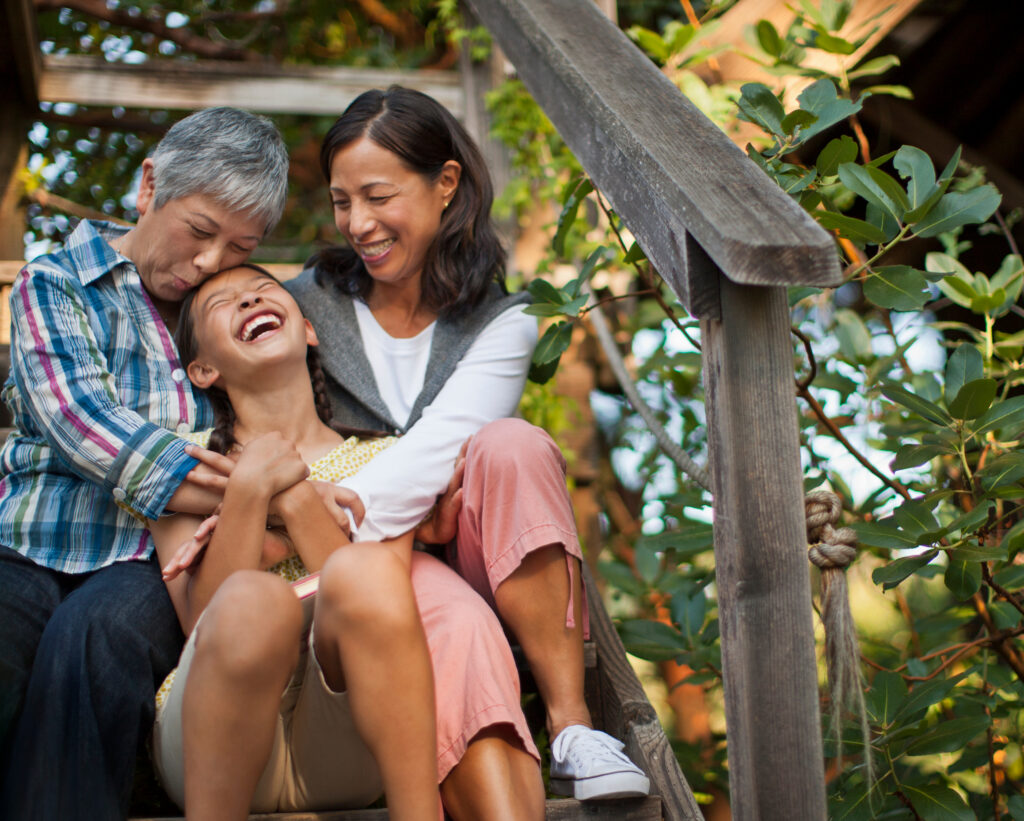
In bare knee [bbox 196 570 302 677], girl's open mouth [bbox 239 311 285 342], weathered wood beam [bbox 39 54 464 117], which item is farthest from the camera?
weathered wood beam [bbox 39 54 464 117]

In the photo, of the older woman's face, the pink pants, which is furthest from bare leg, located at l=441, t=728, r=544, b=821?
the older woman's face

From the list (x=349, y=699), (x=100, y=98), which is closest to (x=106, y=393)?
(x=349, y=699)

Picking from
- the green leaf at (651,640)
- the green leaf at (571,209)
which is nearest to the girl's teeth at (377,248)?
the green leaf at (571,209)

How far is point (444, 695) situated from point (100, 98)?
7.51ft

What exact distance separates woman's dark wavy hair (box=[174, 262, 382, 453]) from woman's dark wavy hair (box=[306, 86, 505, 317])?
0.24 m

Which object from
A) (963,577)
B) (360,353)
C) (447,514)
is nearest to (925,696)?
(963,577)

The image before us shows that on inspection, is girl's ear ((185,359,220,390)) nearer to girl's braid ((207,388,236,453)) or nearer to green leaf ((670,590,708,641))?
girl's braid ((207,388,236,453))

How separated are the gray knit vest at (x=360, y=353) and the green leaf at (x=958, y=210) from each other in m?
0.84

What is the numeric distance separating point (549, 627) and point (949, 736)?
1.98 ft

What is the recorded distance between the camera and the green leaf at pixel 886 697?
1.40 meters

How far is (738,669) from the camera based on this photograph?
3.38 feet

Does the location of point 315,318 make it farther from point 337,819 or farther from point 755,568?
point 755,568

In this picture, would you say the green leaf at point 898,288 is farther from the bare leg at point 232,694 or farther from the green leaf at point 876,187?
the bare leg at point 232,694

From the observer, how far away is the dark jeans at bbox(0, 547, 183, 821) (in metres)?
1.17
